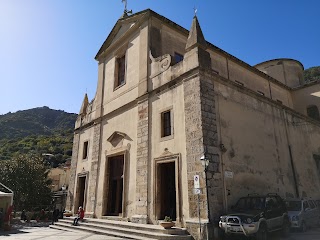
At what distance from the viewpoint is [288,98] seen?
71.8 ft

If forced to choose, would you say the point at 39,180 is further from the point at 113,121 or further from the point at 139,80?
the point at 139,80

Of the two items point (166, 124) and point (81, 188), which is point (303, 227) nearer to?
point (166, 124)

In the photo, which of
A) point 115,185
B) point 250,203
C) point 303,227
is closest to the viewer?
point 250,203

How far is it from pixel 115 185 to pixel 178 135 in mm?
6269

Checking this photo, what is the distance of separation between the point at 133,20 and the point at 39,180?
17.7 m

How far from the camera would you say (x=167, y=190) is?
1241 cm

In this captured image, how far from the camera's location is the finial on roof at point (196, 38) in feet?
39.2

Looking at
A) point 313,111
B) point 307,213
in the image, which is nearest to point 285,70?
point 313,111

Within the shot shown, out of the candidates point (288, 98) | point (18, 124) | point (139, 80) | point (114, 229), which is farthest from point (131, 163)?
point (18, 124)

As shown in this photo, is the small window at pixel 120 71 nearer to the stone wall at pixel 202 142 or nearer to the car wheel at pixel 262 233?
the stone wall at pixel 202 142

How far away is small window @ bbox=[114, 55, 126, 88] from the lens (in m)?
18.0

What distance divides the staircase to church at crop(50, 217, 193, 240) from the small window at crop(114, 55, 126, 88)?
357 inches

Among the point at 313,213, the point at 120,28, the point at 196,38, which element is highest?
the point at 120,28

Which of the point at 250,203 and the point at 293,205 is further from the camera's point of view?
the point at 293,205
